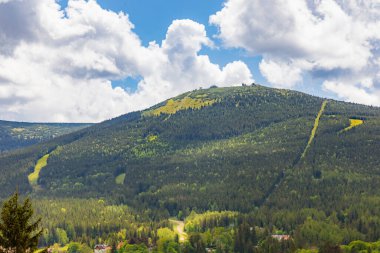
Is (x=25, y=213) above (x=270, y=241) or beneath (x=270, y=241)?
above

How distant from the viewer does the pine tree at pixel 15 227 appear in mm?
41156

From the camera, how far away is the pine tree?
135 ft

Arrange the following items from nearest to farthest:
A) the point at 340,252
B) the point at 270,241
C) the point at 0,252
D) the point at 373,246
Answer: the point at 0,252, the point at 340,252, the point at 373,246, the point at 270,241

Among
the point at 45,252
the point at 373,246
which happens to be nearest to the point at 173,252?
the point at 373,246

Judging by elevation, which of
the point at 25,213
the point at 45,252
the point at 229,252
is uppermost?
the point at 25,213

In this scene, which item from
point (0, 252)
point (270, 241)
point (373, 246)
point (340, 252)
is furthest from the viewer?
point (270, 241)

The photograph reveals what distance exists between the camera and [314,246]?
199625 millimetres

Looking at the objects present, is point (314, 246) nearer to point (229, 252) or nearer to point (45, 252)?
point (229, 252)

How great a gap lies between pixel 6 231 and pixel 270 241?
162021mm

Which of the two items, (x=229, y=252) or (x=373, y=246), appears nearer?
(x=373, y=246)

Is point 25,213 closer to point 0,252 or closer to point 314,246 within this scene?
point 0,252

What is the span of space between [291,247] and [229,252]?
29727 mm

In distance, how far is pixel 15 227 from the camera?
41.4m

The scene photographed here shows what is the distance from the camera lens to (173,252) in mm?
194250
